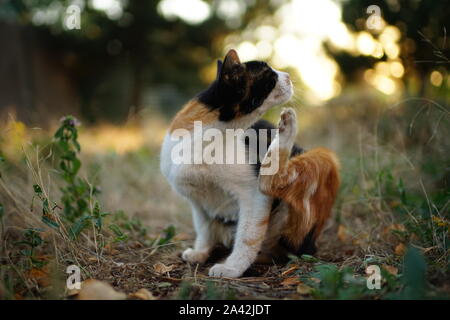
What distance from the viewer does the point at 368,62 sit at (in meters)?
4.76

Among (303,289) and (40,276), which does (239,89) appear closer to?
(303,289)

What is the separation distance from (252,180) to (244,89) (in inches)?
20.0

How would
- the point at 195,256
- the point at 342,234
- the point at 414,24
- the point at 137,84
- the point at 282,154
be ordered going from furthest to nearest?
the point at 137,84, the point at 414,24, the point at 342,234, the point at 195,256, the point at 282,154

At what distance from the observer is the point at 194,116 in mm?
2104

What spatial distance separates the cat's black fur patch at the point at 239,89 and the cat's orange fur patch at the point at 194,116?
30 mm

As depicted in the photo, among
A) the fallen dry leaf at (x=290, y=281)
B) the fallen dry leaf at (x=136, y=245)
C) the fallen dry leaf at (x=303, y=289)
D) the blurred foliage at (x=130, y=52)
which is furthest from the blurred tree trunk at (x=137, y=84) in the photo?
the fallen dry leaf at (x=303, y=289)

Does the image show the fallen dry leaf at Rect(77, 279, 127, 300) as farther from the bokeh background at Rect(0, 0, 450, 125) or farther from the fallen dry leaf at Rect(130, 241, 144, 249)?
the bokeh background at Rect(0, 0, 450, 125)

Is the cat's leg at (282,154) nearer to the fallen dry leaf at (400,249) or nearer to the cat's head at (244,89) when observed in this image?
the cat's head at (244,89)

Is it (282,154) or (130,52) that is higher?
(130,52)

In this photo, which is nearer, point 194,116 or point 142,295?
point 142,295

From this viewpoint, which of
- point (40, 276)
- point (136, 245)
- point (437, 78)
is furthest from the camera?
point (437, 78)

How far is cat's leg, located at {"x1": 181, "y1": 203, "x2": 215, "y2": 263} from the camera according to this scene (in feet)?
7.33

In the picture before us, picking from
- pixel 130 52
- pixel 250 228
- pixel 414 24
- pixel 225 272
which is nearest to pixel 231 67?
pixel 250 228
